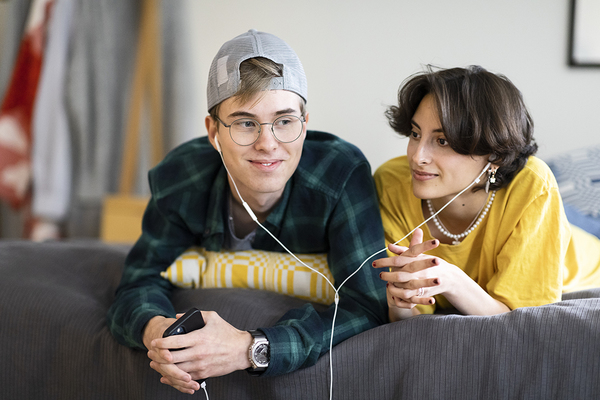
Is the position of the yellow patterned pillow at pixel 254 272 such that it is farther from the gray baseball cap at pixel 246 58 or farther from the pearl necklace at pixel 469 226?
the gray baseball cap at pixel 246 58

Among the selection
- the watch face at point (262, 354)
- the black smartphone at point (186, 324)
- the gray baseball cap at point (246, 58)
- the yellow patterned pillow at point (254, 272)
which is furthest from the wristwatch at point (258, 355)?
the gray baseball cap at point (246, 58)

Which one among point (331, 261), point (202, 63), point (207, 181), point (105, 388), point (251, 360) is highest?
point (202, 63)

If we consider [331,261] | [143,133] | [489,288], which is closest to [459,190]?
[489,288]

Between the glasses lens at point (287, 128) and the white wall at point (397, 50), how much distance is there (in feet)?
3.83

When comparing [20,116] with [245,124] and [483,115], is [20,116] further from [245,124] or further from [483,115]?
[483,115]

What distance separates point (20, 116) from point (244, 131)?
4.87 ft

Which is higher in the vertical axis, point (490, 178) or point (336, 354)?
point (490, 178)

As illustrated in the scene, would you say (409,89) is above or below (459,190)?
above

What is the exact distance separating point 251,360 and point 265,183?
0.37 m

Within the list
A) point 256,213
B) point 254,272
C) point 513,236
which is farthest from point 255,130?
point 513,236

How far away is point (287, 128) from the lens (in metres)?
1.04

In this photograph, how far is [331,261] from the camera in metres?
1.10

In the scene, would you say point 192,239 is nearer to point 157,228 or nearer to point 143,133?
point 157,228

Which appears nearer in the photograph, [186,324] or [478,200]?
[186,324]
